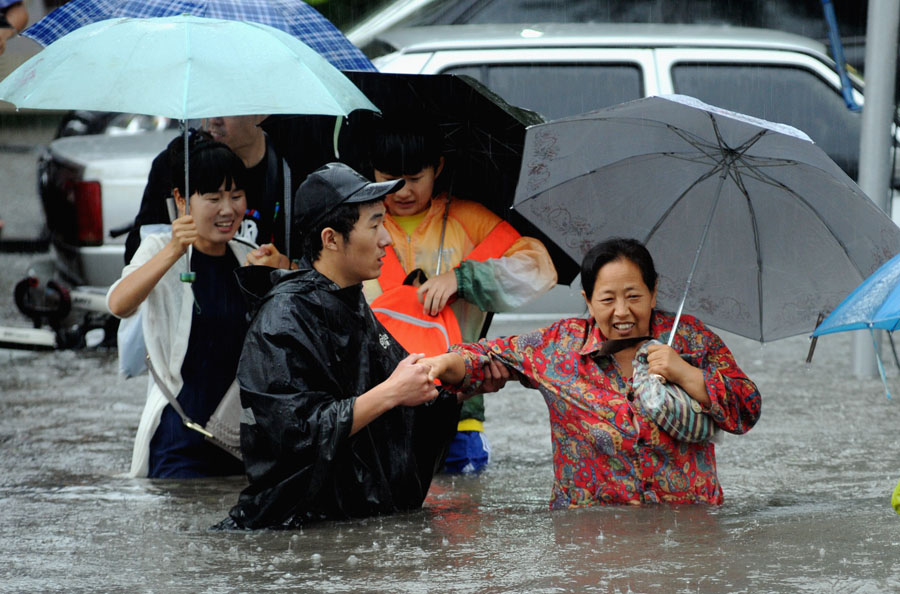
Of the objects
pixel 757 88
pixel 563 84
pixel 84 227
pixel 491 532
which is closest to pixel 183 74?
pixel 491 532

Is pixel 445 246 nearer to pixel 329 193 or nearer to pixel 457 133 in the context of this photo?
pixel 457 133

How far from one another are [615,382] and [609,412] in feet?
0.37

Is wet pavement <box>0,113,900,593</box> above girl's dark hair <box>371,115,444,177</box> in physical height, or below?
below

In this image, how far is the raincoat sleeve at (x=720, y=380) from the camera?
4.48 m

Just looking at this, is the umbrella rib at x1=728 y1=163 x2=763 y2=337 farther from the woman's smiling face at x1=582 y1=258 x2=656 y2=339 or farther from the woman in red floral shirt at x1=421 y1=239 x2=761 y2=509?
the woman's smiling face at x1=582 y1=258 x2=656 y2=339

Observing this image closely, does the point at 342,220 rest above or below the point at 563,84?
below

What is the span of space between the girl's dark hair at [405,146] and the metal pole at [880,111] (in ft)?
12.5

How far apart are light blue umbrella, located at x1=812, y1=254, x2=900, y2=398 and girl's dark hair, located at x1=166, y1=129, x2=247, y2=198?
98.9 inches

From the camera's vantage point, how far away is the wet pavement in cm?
398

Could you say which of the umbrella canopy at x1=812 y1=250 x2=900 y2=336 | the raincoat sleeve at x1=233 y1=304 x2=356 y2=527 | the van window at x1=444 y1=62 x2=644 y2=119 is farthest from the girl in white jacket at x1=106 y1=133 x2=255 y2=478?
the van window at x1=444 y1=62 x2=644 y2=119

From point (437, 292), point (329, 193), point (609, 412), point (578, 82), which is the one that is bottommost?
point (609, 412)

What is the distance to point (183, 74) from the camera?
480cm

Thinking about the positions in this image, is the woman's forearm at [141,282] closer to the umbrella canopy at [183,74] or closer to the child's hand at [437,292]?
the umbrella canopy at [183,74]

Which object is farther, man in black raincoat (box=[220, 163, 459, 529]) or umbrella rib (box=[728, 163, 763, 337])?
umbrella rib (box=[728, 163, 763, 337])
